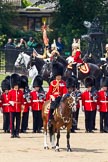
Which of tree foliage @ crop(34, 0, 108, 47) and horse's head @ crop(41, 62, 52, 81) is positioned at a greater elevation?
tree foliage @ crop(34, 0, 108, 47)

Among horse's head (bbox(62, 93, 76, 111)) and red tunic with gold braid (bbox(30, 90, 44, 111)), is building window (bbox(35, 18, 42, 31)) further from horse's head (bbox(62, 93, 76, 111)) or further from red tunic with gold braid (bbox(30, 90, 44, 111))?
horse's head (bbox(62, 93, 76, 111))

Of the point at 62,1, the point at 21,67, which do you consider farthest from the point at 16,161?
the point at 62,1

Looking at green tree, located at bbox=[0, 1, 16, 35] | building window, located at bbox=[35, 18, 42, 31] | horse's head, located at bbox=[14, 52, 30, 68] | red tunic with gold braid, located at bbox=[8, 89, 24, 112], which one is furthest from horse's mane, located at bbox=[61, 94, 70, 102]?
building window, located at bbox=[35, 18, 42, 31]

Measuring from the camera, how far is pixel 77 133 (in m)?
25.4

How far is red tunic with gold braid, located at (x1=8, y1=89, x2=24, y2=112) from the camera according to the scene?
23.8m

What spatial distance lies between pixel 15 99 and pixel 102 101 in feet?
9.23

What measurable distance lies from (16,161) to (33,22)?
46.2 meters

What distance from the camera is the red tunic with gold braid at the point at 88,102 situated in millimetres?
25766

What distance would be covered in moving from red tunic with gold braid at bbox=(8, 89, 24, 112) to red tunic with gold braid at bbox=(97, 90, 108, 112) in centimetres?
264

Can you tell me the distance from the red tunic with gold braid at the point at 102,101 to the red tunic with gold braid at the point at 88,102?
6.0 inches

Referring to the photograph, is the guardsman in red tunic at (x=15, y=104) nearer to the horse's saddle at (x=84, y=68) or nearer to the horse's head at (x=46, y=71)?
the horse's head at (x=46, y=71)

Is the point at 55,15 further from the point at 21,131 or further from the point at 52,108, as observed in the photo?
the point at 52,108

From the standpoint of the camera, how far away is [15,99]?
2395 centimetres

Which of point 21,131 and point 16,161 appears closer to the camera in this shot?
point 16,161
